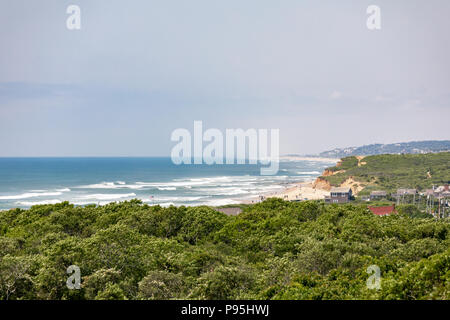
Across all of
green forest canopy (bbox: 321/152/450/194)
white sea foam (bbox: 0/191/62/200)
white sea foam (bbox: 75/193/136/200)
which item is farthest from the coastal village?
white sea foam (bbox: 0/191/62/200)

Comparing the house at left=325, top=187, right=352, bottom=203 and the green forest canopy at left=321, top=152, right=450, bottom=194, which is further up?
the green forest canopy at left=321, top=152, right=450, bottom=194

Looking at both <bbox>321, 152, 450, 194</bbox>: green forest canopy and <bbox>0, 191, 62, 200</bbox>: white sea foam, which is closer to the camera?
<bbox>0, 191, 62, 200</bbox>: white sea foam

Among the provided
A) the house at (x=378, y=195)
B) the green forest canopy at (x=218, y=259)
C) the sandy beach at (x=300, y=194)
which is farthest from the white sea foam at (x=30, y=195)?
the house at (x=378, y=195)

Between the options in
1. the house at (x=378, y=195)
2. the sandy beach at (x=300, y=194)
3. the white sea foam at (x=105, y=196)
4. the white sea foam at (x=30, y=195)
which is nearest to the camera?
the house at (x=378, y=195)

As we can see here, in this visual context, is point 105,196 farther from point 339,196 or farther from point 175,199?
point 339,196

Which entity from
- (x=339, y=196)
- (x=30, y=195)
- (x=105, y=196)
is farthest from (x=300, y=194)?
(x=30, y=195)

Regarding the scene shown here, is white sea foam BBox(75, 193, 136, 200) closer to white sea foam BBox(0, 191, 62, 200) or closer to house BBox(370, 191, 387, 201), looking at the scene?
white sea foam BBox(0, 191, 62, 200)

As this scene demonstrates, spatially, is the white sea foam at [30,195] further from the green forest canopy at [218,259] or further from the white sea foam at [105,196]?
the green forest canopy at [218,259]

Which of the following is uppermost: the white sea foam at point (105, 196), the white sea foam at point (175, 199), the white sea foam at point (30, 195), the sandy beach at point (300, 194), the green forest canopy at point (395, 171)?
the green forest canopy at point (395, 171)
